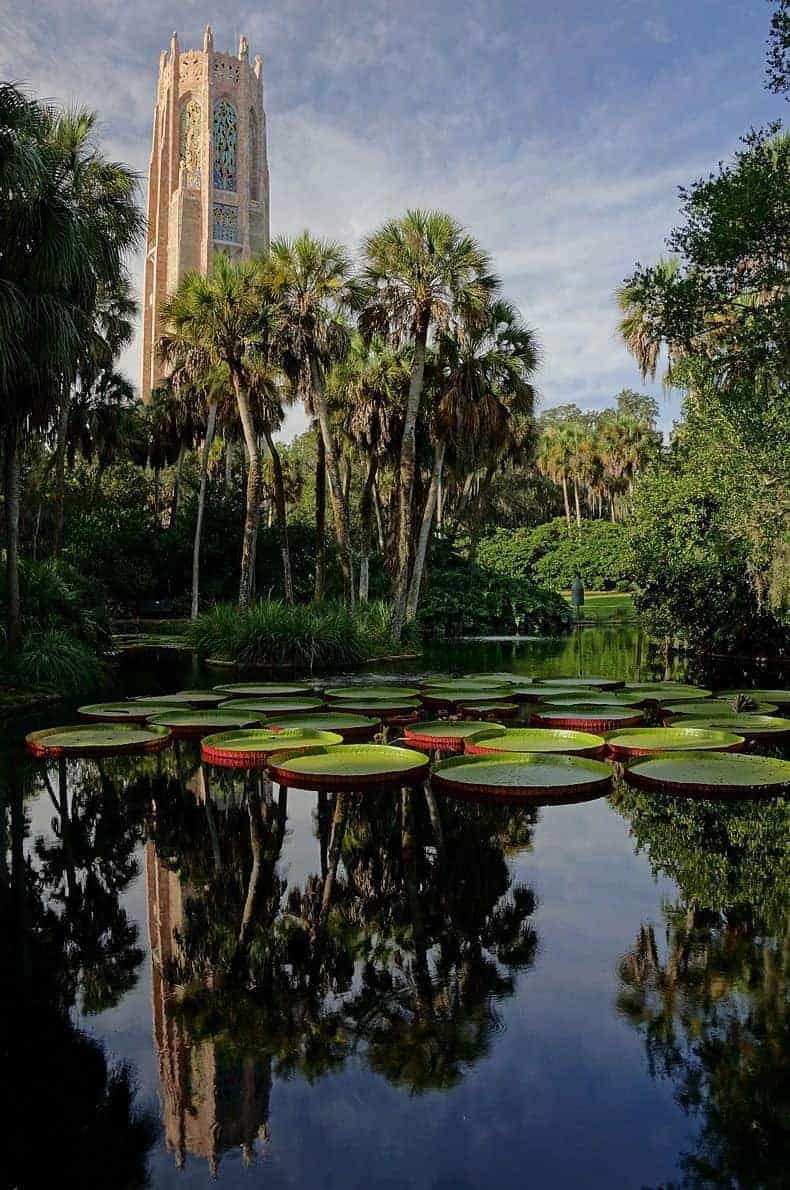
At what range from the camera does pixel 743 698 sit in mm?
11992

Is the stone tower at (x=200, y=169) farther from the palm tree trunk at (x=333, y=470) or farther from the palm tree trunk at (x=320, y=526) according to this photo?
the palm tree trunk at (x=333, y=470)

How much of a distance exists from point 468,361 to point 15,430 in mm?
12981

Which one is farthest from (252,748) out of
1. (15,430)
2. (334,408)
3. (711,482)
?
(334,408)

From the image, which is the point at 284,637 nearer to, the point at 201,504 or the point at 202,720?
the point at 202,720

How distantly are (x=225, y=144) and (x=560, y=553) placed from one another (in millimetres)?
76223

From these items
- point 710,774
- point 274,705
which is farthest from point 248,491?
point 710,774

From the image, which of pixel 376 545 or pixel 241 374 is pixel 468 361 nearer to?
pixel 241 374

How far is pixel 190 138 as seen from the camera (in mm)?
96938

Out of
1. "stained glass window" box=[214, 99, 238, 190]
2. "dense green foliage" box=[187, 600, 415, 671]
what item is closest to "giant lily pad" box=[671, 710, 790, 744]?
"dense green foliage" box=[187, 600, 415, 671]

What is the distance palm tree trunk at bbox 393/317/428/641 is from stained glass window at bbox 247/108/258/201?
8702 cm

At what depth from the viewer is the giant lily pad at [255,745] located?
352 inches

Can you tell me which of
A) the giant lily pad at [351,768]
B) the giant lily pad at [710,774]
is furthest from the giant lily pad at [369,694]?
the giant lily pad at [710,774]

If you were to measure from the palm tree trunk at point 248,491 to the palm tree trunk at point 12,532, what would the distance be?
28.9 ft

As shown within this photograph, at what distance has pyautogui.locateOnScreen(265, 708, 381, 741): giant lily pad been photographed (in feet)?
32.8
